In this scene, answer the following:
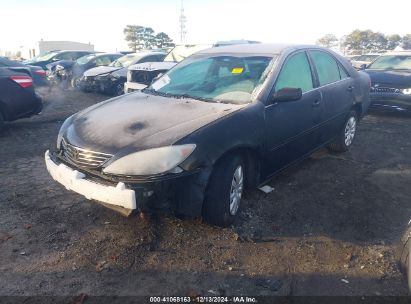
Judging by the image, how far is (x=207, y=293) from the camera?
2479mm

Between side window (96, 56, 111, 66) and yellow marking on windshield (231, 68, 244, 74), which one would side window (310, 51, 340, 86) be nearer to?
yellow marking on windshield (231, 68, 244, 74)

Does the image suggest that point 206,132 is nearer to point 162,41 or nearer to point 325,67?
point 325,67

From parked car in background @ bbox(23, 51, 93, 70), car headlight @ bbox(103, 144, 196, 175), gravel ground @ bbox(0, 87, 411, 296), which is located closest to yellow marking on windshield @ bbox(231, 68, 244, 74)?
gravel ground @ bbox(0, 87, 411, 296)

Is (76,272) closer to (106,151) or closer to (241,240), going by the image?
(106,151)

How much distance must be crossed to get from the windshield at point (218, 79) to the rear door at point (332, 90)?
3.43ft

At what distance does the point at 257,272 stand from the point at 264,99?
1.67 meters

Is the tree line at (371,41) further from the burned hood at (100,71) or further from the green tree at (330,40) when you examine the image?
the burned hood at (100,71)

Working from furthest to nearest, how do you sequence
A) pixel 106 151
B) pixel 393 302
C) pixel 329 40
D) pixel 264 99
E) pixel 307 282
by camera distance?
1. pixel 329 40
2. pixel 264 99
3. pixel 106 151
4. pixel 307 282
5. pixel 393 302

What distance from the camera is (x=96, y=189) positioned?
2.80 meters

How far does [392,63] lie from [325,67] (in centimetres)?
557

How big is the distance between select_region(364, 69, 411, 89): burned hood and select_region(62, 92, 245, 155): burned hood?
19.8ft

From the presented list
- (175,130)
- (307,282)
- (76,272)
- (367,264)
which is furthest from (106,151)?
(367,264)

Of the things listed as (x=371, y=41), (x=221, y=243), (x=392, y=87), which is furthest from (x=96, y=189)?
(x=371, y=41)

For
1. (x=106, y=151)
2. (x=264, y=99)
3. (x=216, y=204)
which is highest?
(x=264, y=99)
